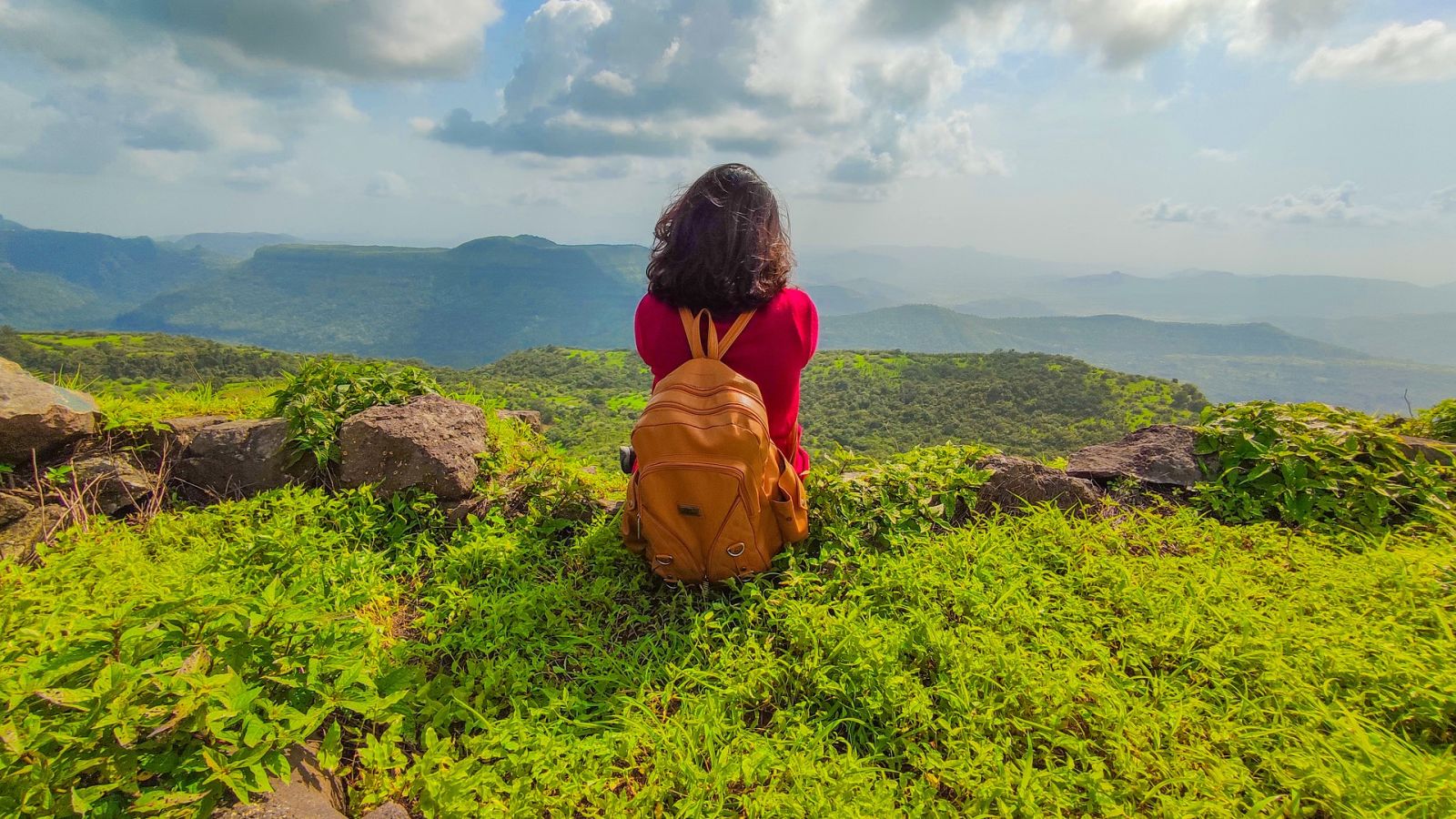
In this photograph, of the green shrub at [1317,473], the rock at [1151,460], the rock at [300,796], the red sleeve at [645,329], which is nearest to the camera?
the rock at [300,796]

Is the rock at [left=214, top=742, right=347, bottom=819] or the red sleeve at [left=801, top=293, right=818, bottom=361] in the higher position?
the red sleeve at [left=801, top=293, right=818, bottom=361]

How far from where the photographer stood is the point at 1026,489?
4238 mm

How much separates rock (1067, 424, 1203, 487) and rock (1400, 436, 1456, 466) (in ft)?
4.21

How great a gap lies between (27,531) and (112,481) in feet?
1.57

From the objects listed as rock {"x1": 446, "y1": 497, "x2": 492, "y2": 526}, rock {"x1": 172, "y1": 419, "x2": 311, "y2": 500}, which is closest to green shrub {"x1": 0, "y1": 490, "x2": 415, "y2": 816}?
rock {"x1": 446, "y1": 497, "x2": 492, "y2": 526}

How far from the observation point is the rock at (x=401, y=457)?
4.13m

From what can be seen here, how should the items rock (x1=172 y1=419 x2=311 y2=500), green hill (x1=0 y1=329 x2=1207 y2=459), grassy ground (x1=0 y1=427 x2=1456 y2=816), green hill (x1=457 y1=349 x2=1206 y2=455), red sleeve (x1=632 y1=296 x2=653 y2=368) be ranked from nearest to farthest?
1. grassy ground (x1=0 y1=427 x2=1456 y2=816)
2. red sleeve (x1=632 y1=296 x2=653 y2=368)
3. rock (x1=172 y1=419 x2=311 y2=500)
4. green hill (x1=0 y1=329 x2=1207 y2=459)
5. green hill (x1=457 y1=349 x2=1206 y2=455)

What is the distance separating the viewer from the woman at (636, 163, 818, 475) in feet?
11.2

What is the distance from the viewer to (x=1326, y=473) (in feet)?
13.8

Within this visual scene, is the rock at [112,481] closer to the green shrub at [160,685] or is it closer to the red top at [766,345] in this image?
the green shrub at [160,685]

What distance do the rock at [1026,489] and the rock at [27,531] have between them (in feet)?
19.1

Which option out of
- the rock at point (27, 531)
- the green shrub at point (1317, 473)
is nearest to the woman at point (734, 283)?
the green shrub at point (1317, 473)

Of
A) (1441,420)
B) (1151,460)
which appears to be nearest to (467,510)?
(1151,460)

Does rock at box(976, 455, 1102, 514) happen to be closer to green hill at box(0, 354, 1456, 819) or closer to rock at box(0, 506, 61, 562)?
green hill at box(0, 354, 1456, 819)
